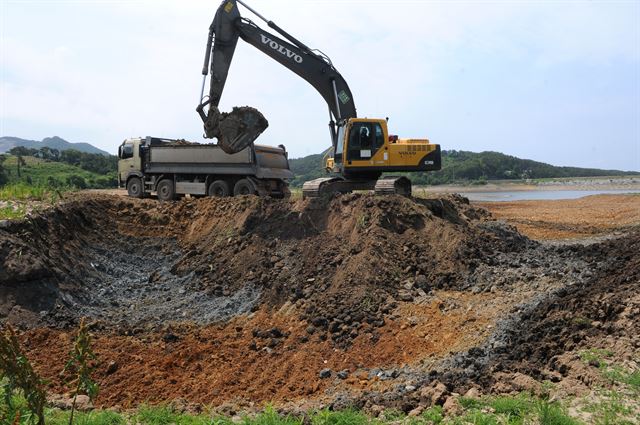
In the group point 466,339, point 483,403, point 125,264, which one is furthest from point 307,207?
point 483,403

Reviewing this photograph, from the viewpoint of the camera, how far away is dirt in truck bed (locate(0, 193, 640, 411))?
6199mm

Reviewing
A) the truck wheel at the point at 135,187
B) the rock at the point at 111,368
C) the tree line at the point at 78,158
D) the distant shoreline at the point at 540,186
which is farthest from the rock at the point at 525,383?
the distant shoreline at the point at 540,186

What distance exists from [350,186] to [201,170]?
5.43 meters

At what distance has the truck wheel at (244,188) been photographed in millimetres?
16469

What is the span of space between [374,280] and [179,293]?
400 cm

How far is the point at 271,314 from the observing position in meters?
9.05

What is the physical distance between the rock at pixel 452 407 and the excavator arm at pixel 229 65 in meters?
10.2

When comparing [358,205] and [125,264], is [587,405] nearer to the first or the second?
[358,205]

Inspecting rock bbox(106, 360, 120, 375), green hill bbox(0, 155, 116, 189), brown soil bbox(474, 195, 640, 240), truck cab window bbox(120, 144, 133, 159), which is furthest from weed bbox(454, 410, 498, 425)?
green hill bbox(0, 155, 116, 189)

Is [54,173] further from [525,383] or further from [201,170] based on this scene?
[525,383]

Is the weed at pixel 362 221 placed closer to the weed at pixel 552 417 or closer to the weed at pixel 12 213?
the weed at pixel 552 417

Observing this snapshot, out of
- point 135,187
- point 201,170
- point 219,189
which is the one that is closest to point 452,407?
point 219,189

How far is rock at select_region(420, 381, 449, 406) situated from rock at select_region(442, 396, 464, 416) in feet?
0.24

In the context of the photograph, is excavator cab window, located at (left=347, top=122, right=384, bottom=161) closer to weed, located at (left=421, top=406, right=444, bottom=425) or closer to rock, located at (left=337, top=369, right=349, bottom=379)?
rock, located at (left=337, top=369, right=349, bottom=379)
